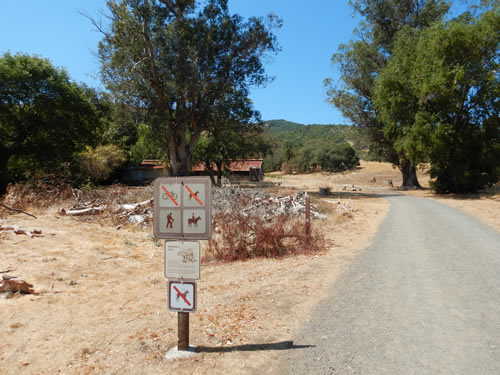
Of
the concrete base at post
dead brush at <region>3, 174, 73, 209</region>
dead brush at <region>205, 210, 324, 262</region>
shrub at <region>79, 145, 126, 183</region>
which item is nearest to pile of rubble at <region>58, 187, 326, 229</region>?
dead brush at <region>3, 174, 73, 209</region>

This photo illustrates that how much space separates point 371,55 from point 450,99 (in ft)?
42.2

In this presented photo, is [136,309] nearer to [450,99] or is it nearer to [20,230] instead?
[20,230]

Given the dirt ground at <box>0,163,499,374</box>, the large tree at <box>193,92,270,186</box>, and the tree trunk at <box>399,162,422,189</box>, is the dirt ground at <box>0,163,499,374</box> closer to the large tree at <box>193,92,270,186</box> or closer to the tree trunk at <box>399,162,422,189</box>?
the large tree at <box>193,92,270,186</box>

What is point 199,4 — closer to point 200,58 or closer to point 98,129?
point 200,58

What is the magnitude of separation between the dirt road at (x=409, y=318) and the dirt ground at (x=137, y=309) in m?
0.32

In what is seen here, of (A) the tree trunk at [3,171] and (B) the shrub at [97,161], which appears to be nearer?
(A) the tree trunk at [3,171]

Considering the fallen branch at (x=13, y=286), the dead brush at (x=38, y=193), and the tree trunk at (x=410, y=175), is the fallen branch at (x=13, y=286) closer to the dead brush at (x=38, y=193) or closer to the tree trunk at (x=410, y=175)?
the dead brush at (x=38, y=193)

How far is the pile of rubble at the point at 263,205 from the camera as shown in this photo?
1163 centimetres

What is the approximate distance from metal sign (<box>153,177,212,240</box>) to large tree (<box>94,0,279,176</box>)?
1782 centimetres

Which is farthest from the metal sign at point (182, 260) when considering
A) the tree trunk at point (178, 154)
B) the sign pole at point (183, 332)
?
the tree trunk at point (178, 154)

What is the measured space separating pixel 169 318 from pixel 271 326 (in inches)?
52.5

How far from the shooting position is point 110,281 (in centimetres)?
606

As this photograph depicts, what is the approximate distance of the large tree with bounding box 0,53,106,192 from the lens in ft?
69.5

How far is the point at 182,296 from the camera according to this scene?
322 cm
